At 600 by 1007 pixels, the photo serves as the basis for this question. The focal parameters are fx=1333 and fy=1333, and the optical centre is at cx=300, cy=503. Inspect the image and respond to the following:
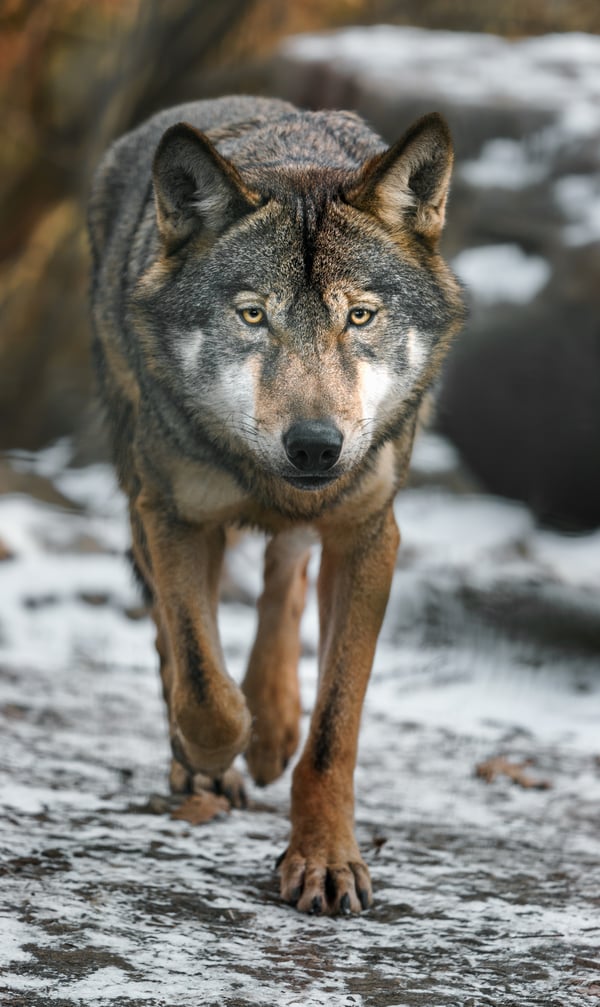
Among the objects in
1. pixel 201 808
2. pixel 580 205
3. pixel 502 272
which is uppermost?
pixel 580 205

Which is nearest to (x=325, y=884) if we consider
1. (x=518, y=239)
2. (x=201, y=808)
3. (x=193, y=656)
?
(x=193, y=656)

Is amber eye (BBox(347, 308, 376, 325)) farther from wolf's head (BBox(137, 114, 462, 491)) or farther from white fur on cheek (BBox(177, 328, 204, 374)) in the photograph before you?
white fur on cheek (BBox(177, 328, 204, 374))

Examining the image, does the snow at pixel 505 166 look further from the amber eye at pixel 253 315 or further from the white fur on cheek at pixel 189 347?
the amber eye at pixel 253 315

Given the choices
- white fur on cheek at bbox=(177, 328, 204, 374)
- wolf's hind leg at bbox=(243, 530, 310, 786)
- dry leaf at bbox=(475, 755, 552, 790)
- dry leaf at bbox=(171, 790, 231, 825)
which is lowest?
dry leaf at bbox=(171, 790, 231, 825)

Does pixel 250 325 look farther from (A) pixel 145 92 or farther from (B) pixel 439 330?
(A) pixel 145 92

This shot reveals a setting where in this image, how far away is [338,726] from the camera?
419 centimetres

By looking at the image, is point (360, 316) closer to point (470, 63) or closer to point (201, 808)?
point (201, 808)

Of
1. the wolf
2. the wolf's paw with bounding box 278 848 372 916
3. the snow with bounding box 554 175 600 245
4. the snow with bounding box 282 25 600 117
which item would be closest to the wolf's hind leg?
the wolf

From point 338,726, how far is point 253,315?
1307mm

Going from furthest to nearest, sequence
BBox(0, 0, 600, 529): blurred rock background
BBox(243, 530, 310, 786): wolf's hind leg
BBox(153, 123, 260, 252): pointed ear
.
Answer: BBox(0, 0, 600, 529): blurred rock background, BBox(243, 530, 310, 786): wolf's hind leg, BBox(153, 123, 260, 252): pointed ear

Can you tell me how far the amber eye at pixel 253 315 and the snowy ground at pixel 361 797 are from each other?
66.0 inches

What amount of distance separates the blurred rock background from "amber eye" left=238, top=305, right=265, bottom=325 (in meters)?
4.67

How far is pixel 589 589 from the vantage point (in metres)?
7.56

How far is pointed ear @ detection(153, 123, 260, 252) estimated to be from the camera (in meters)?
3.99
